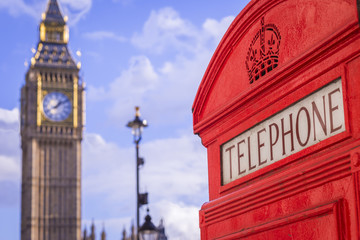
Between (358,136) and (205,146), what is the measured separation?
141 centimetres

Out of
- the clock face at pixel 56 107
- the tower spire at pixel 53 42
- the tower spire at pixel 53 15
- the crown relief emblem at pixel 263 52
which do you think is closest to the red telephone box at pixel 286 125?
the crown relief emblem at pixel 263 52

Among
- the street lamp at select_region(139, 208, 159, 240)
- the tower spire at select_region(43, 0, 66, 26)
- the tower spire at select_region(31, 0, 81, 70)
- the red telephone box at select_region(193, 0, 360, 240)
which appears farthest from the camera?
the tower spire at select_region(43, 0, 66, 26)

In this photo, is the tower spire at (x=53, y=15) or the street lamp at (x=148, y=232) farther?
the tower spire at (x=53, y=15)

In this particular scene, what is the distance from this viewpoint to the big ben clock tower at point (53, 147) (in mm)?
59156

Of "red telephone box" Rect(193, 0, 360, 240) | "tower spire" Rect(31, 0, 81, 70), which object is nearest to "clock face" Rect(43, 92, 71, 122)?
"tower spire" Rect(31, 0, 81, 70)

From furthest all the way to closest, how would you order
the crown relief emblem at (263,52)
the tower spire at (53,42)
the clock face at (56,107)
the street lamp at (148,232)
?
the tower spire at (53,42)
the clock face at (56,107)
the street lamp at (148,232)
the crown relief emblem at (263,52)

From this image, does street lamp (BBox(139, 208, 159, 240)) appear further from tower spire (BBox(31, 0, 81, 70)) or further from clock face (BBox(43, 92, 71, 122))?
tower spire (BBox(31, 0, 81, 70))

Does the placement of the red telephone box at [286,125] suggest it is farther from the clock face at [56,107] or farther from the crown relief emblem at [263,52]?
the clock face at [56,107]

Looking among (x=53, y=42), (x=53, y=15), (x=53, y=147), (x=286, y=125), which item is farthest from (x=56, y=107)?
(x=286, y=125)

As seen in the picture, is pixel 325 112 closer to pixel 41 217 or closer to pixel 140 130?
pixel 140 130

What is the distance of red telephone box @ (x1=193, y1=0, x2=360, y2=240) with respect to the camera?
2.48m

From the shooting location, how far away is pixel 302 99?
2.74 metres

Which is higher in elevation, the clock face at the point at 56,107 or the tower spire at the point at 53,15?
the tower spire at the point at 53,15

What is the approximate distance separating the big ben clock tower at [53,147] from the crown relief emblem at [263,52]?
188ft
